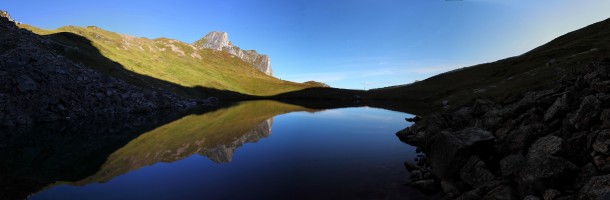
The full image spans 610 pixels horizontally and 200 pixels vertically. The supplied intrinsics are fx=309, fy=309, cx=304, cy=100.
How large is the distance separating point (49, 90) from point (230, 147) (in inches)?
2800

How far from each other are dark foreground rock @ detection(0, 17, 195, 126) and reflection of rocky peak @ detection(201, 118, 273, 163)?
57706 millimetres

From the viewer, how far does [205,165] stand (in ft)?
116

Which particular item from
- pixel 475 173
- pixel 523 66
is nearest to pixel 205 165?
pixel 475 173

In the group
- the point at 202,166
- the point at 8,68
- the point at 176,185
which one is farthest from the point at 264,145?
the point at 8,68

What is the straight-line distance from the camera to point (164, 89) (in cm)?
15238

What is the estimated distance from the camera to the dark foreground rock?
3007 inches

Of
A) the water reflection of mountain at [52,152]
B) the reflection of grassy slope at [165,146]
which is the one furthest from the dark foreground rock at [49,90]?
the reflection of grassy slope at [165,146]

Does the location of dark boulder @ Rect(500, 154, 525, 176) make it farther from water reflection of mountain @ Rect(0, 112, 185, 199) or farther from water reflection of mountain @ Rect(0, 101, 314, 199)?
water reflection of mountain @ Rect(0, 112, 185, 199)

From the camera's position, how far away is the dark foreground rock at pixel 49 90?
76.4 metres

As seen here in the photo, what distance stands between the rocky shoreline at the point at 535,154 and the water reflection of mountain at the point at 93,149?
25.6m

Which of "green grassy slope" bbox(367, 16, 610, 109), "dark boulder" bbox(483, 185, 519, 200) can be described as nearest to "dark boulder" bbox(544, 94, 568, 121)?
"dark boulder" bbox(483, 185, 519, 200)

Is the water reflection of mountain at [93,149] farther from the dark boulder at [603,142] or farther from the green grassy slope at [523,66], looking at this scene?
the green grassy slope at [523,66]

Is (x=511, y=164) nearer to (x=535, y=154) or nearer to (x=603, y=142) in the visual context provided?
(x=535, y=154)

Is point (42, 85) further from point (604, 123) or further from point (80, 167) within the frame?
point (604, 123)
